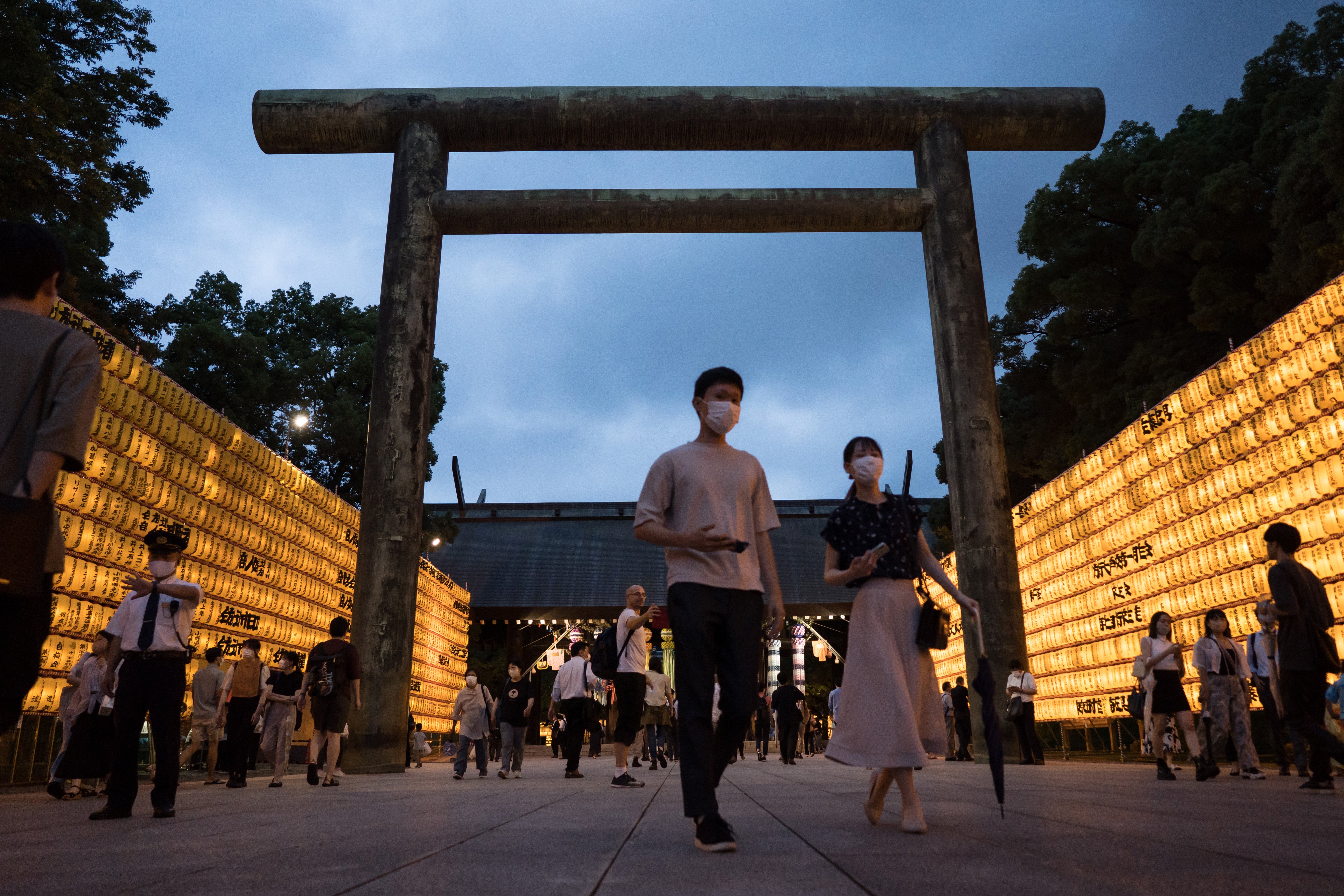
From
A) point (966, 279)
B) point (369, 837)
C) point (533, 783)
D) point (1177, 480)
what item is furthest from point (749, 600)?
point (1177, 480)

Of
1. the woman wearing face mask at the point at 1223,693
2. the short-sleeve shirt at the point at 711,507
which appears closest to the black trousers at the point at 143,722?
the short-sleeve shirt at the point at 711,507

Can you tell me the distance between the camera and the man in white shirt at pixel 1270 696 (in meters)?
8.97

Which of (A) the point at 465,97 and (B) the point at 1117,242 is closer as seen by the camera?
(A) the point at 465,97

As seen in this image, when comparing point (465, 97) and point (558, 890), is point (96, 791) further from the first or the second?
point (465, 97)

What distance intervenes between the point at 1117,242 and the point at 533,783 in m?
20.9

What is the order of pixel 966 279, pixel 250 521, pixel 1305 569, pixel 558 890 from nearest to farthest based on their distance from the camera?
pixel 558 890
pixel 1305 569
pixel 966 279
pixel 250 521


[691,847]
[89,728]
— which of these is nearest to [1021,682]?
[691,847]

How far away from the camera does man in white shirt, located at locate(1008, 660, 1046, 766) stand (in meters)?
11.5

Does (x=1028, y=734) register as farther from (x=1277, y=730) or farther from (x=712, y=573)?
(x=712, y=573)

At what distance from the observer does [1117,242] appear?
2373 cm

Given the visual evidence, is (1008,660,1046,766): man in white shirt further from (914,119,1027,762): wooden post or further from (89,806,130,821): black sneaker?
(89,806,130,821): black sneaker

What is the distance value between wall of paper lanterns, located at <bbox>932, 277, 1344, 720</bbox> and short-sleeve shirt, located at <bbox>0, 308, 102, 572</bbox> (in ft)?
36.7

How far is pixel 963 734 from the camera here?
56.4 feet

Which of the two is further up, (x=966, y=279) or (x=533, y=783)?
(x=966, y=279)
